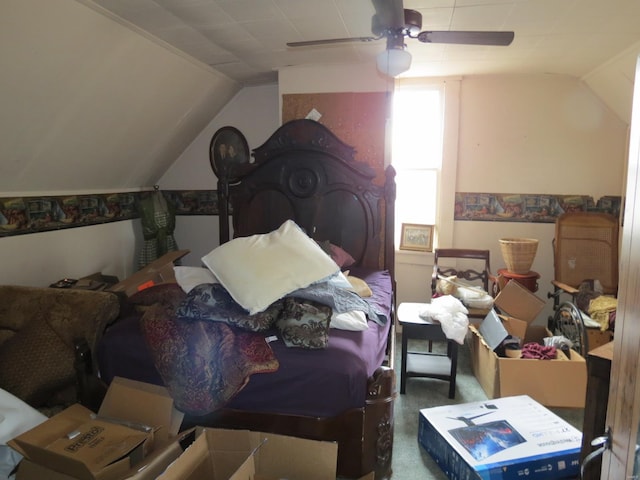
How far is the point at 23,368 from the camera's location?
2066mm

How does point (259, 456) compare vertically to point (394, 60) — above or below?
below

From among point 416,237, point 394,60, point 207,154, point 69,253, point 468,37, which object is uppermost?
point 468,37

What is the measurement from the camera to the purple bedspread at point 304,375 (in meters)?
1.72

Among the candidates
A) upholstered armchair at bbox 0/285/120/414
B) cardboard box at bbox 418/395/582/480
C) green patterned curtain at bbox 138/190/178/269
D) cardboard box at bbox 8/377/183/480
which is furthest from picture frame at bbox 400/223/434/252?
cardboard box at bbox 8/377/183/480

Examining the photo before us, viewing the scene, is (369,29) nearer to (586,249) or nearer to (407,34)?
(407,34)

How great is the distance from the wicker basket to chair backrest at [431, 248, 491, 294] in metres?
0.23

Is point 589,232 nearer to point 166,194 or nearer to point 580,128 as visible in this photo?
point 580,128

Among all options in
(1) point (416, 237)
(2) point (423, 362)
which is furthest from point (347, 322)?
(1) point (416, 237)

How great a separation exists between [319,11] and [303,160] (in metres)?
1.23

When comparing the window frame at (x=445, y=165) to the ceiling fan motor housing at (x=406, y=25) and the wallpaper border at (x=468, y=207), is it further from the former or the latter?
the ceiling fan motor housing at (x=406, y=25)

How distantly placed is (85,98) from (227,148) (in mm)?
1707

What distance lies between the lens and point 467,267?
13.3 ft

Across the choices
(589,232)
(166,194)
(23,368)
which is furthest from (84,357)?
(589,232)

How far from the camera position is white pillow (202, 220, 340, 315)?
78.7 inches
